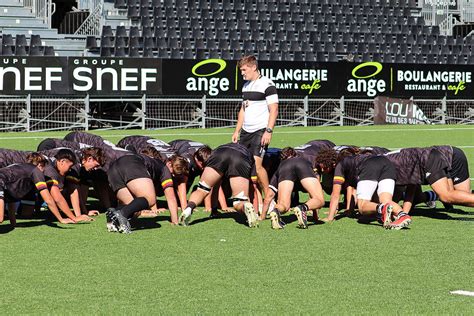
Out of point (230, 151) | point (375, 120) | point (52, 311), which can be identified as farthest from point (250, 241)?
point (375, 120)

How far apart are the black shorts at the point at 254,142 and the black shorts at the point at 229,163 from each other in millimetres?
851

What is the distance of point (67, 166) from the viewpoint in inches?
430

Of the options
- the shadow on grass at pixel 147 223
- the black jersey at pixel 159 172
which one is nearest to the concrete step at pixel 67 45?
the shadow on grass at pixel 147 223

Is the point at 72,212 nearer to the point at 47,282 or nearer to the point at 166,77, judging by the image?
the point at 47,282

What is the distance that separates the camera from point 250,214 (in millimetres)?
10719

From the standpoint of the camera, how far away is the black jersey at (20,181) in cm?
1043

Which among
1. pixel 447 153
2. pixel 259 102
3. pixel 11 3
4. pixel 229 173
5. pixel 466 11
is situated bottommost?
pixel 229 173

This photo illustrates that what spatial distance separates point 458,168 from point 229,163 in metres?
2.64

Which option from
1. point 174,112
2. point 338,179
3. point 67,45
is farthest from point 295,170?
point 67,45

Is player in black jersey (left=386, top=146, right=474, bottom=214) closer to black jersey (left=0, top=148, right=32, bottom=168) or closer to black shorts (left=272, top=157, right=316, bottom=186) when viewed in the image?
black shorts (left=272, top=157, right=316, bottom=186)

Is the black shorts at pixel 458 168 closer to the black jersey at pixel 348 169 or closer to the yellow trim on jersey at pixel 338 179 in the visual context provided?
the black jersey at pixel 348 169

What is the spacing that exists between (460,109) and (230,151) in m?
21.4

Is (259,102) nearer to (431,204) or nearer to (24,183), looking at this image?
(431,204)

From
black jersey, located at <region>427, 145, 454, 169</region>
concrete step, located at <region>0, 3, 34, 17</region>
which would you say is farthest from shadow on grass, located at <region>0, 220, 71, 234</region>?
concrete step, located at <region>0, 3, 34, 17</region>
